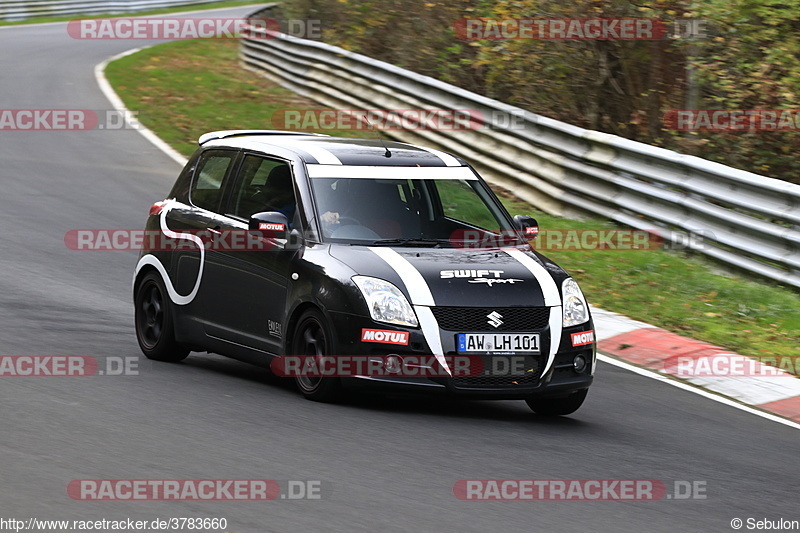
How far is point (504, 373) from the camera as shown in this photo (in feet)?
24.9

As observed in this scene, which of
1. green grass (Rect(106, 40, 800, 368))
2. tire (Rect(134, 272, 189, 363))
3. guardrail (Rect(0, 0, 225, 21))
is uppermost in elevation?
tire (Rect(134, 272, 189, 363))

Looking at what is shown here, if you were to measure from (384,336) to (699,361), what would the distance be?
3377 millimetres

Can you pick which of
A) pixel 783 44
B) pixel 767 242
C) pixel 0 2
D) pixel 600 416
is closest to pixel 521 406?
pixel 600 416

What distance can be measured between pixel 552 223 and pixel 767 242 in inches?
128

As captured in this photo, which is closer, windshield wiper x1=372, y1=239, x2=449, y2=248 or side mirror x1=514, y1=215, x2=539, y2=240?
windshield wiper x1=372, y1=239, x2=449, y2=248

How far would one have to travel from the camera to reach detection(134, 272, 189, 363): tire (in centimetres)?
929

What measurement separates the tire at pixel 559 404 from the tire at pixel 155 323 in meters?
2.77

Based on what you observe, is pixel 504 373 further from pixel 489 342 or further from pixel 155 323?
pixel 155 323

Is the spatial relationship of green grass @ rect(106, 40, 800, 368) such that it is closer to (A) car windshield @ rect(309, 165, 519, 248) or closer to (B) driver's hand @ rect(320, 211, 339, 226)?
(A) car windshield @ rect(309, 165, 519, 248)

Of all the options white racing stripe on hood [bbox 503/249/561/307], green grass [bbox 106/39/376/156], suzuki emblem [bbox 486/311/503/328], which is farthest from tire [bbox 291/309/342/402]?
green grass [bbox 106/39/376/156]

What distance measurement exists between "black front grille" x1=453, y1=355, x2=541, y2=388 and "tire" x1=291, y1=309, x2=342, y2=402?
79cm

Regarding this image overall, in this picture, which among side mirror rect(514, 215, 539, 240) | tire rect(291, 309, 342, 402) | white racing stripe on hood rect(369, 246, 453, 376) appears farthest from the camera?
side mirror rect(514, 215, 539, 240)

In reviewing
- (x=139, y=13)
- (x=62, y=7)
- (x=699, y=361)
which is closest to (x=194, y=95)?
(x=699, y=361)

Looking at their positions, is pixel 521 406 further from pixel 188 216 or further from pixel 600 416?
pixel 188 216
